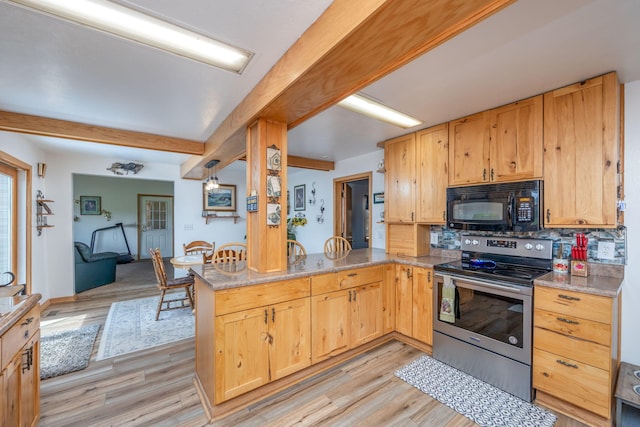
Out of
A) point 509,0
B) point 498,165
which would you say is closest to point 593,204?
point 498,165

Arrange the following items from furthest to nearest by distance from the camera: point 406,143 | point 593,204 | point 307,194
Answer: point 307,194
point 406,143
point 593,204

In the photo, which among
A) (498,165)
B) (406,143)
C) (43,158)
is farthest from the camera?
(43,158)

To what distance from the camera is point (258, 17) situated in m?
1.40

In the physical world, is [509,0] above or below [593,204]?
above

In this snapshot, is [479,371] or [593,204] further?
[479,371]

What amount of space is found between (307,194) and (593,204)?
446cm

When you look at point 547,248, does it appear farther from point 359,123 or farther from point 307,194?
point 307,194

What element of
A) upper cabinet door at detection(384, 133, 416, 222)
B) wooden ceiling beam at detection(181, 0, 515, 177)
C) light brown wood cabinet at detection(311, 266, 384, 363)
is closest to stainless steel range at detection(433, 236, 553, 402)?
light brown wood cabinet at detection(311, 266, 384, 363)

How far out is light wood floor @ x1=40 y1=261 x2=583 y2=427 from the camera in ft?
6.03

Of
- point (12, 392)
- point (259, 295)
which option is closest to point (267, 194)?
point (259, 295)

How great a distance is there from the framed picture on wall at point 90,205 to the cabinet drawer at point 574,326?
32.7 feet

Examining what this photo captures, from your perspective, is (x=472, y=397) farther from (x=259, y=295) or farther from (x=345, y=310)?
(x=259, y=295)

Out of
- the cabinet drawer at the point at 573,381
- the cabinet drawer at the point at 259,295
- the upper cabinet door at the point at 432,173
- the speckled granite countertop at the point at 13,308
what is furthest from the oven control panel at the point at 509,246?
the speckled granite countertop at the point at 13,308

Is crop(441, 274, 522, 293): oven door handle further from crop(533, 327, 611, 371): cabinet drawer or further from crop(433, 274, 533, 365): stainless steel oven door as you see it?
crop(533, 327, 611, 371): cabinet drawer
